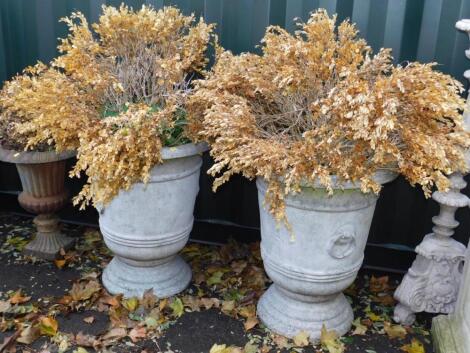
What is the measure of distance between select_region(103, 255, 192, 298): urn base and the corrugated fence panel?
4.66 feet

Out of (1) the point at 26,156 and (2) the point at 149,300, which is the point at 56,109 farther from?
(2) the point at 149,300

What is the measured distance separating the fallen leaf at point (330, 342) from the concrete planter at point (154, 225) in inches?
35.0

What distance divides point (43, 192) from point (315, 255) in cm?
176

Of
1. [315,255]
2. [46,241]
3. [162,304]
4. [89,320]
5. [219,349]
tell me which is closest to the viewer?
[315,255]

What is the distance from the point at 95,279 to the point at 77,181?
35.4 inches

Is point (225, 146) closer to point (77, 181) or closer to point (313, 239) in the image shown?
point (313, 239)

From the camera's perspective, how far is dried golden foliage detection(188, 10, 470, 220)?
2.26 m

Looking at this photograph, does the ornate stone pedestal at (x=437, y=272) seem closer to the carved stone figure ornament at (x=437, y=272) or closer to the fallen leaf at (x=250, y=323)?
the carved stone figure ornament at (x=437, y=272)

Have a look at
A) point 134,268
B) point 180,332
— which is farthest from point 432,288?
point 134,268

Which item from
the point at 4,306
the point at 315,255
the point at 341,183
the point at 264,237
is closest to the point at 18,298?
the point at 4,306

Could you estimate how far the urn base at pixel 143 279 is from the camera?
3.10 metres

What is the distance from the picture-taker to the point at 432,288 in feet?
9.36

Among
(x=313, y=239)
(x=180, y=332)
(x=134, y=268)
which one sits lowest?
(x=180, y=332)

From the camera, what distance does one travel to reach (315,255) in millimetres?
2588
